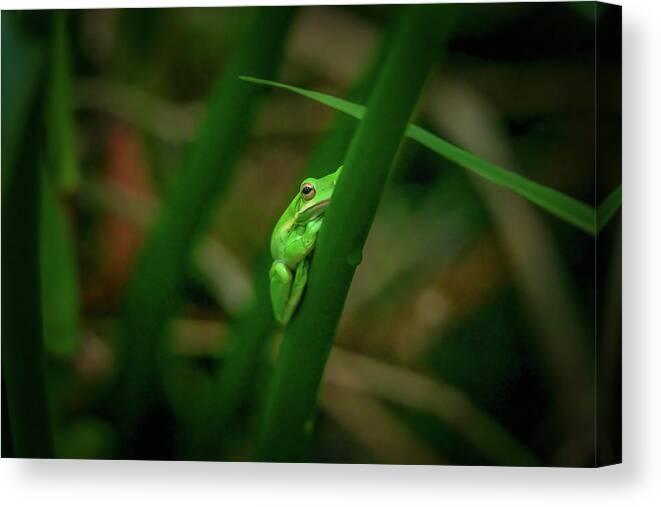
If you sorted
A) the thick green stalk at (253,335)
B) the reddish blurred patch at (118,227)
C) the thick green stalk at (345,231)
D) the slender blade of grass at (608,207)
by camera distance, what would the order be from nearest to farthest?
the thick green stalk at (345,231) < the slender blade of grass at (608,207) < the thick green stalk at (253,335) < the reddish blurred patch at (118,227)

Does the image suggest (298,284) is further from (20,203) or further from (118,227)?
(20,203)

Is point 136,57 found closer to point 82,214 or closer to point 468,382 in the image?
point 82,214

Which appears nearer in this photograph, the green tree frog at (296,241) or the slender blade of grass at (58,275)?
the green tree frog at (296,241)

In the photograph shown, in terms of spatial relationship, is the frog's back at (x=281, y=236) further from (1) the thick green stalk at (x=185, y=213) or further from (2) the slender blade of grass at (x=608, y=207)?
(2) the slender blade of grass at (x=608, y=207)

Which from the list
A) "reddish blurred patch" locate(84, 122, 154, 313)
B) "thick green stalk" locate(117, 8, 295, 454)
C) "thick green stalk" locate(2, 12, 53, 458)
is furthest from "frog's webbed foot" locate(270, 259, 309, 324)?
"thick green stalk" locate(2, 12, 53, 458)

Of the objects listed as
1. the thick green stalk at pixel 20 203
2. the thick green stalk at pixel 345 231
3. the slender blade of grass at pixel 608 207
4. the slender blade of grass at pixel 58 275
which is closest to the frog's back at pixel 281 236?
the thick green stalk at pixel 345 231

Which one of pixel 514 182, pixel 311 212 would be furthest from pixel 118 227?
pixel 514 182
